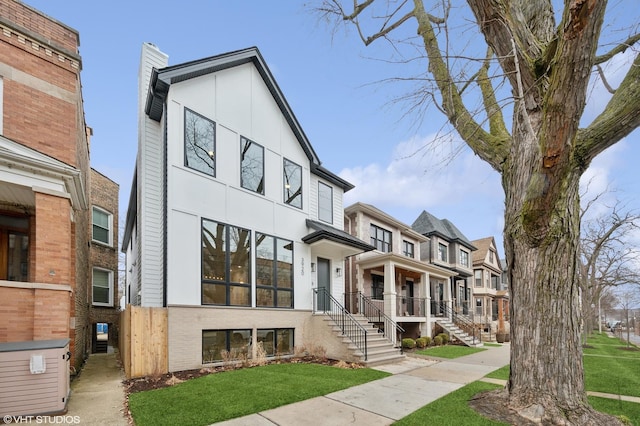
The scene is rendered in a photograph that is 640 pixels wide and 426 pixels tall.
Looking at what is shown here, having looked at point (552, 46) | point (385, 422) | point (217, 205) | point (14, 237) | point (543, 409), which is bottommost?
point (385, 422)

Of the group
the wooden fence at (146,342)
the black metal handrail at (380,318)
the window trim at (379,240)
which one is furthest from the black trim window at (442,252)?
the wooden fence at (146,342)

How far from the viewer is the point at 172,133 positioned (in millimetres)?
9461

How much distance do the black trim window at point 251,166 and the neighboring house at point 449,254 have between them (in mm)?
14618

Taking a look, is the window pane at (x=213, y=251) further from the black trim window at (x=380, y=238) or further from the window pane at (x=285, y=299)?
the black trim window at (x=380, y=238)

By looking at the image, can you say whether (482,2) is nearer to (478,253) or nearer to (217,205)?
(217,205)

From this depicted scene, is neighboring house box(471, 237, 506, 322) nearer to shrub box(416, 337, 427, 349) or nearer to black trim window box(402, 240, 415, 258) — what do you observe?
black trim window box(402, 240, 415, 258)

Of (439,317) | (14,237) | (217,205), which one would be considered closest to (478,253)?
(439,317)

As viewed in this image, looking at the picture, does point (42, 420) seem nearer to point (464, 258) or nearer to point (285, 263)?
point (285, 263)

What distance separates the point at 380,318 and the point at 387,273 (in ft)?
6.59

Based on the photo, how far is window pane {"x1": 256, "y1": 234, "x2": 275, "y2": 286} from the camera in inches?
435

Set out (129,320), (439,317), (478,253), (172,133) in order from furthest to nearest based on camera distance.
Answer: (478,253)
(439,317)
(172,133)
(129,320)

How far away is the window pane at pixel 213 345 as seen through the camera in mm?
9359

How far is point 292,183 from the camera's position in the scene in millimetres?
12945

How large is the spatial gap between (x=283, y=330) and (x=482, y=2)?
10.4m
